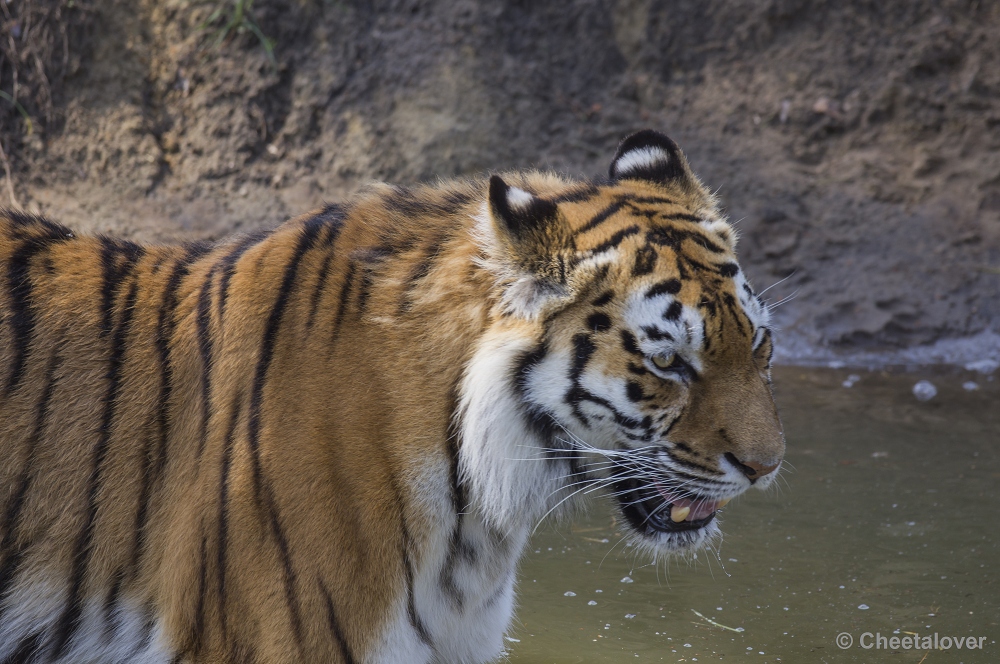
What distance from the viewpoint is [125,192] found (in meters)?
6.08

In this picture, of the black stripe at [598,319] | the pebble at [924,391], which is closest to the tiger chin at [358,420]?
the black stripe at [598,319]

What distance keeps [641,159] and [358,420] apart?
1.02 metres

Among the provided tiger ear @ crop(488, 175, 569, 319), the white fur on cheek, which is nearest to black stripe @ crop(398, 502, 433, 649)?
the white fur on cheek

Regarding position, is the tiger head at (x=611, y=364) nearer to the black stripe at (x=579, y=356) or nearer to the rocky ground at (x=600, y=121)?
the black stripe at (x=579, y=356)

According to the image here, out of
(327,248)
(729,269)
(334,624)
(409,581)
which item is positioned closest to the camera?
(334,624)

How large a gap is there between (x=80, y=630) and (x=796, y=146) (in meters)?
5.20

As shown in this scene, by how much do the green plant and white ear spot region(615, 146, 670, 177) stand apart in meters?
4.00

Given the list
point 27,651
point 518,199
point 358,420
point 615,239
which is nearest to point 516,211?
point 518,199

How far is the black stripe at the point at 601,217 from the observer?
236cm

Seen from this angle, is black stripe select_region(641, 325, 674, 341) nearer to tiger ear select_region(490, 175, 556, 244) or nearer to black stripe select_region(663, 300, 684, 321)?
black stripe select_region(663, 300, 684, 321)

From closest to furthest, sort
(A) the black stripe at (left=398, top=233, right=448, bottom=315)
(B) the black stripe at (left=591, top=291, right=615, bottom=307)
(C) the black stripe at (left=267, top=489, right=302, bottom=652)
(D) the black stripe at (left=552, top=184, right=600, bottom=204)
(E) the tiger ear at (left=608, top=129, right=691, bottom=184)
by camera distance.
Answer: (C) the black stripe at (left=267, top=489, right=302, bottom=652), (B) the black stripe at (left=591, top=291, right=615, bottom=307), (A) the black stripe at (left=398, top=233, right=448, bottom=315), (D) the black stripe at (left=552, top=184, right=600, bottom=204), (E) the tiger ear at (left=608, top=129, right=691, bottom=184)

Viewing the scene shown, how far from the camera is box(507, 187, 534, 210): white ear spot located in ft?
7.34

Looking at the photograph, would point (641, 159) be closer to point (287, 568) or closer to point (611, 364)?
point (611, 364)

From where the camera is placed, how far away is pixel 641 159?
8.93ft
